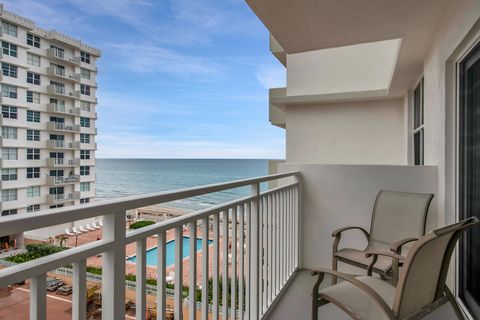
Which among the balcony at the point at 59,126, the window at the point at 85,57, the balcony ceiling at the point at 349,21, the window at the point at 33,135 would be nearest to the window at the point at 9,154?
the window at the point at 33,135

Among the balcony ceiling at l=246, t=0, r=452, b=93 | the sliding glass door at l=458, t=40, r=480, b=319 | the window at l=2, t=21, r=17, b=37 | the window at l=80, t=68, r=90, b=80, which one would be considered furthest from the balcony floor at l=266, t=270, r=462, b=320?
the window at l=80, t=68, r=90, b=80

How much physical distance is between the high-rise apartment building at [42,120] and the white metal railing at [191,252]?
1113 cm

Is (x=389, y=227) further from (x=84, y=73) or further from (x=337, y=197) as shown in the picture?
(x=84, y=73)

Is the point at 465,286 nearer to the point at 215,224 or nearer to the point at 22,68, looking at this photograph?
the point at 215,224

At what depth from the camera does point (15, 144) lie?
11391mm

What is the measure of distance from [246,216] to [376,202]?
1.67 m

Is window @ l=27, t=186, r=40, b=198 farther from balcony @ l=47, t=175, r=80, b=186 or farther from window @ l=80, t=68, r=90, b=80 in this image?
window @ l=80, t=68, r=90, b=80

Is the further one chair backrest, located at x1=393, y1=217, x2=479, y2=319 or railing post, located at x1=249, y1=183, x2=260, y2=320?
railing post, located at x1=249, y1=183, x2=260, y2=320

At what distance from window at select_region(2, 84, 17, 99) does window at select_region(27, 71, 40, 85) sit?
5.50ft

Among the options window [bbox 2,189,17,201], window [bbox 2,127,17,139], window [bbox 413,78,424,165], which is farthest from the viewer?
window [bbox 2,127,17,139]

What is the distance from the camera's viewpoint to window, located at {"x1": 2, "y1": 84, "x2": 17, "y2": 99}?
39.8ft

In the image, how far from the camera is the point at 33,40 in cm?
1480

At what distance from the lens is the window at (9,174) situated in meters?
11.3

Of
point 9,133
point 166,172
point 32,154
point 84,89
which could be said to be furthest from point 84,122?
point 166,172
